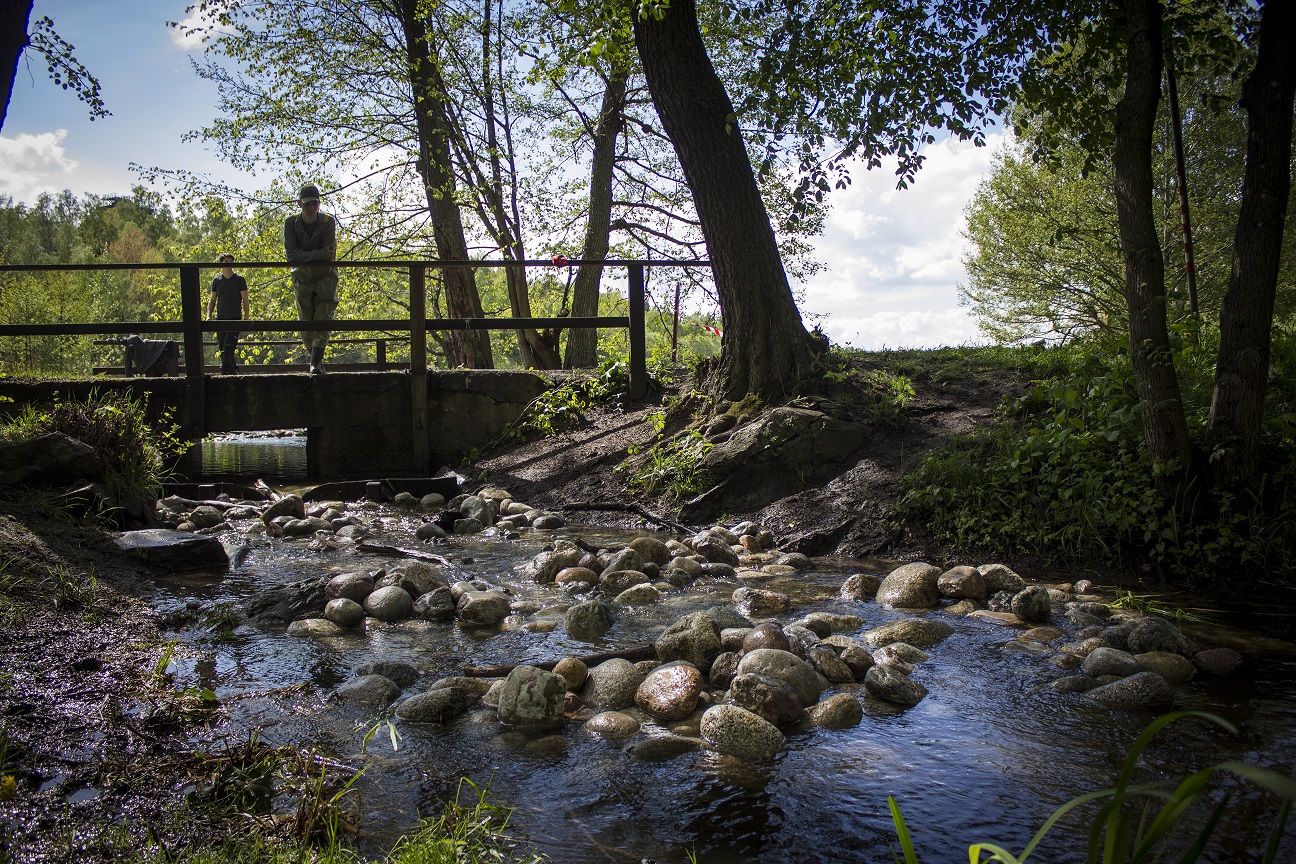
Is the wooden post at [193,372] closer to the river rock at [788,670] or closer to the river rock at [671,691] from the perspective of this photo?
the river rock at [671,691]

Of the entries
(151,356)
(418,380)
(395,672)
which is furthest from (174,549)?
(151,356)

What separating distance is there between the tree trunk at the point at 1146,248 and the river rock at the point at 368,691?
4137mm

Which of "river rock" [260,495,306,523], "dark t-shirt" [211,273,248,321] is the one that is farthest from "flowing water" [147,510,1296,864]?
"dark t-shirt" [211,273,248,321]

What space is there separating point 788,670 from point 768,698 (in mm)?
257

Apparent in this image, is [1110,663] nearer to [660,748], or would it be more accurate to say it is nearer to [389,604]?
[660,748]

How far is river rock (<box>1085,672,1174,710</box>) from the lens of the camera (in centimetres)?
312

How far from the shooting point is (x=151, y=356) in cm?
1627

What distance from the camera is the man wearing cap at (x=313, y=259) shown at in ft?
32.2

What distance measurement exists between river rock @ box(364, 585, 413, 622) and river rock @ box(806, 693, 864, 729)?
7.67 ft

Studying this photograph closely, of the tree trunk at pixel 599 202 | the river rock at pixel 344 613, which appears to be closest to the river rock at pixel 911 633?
the river rock at pixel 344 613

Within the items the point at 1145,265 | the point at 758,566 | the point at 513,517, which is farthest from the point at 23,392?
the point at 1145,265

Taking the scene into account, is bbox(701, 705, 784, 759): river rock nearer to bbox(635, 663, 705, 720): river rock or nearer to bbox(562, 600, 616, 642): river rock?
bbox(635, 663, 705, 720): river rock

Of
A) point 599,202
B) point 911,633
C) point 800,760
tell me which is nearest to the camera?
point 800,760

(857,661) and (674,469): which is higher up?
(674,469)
